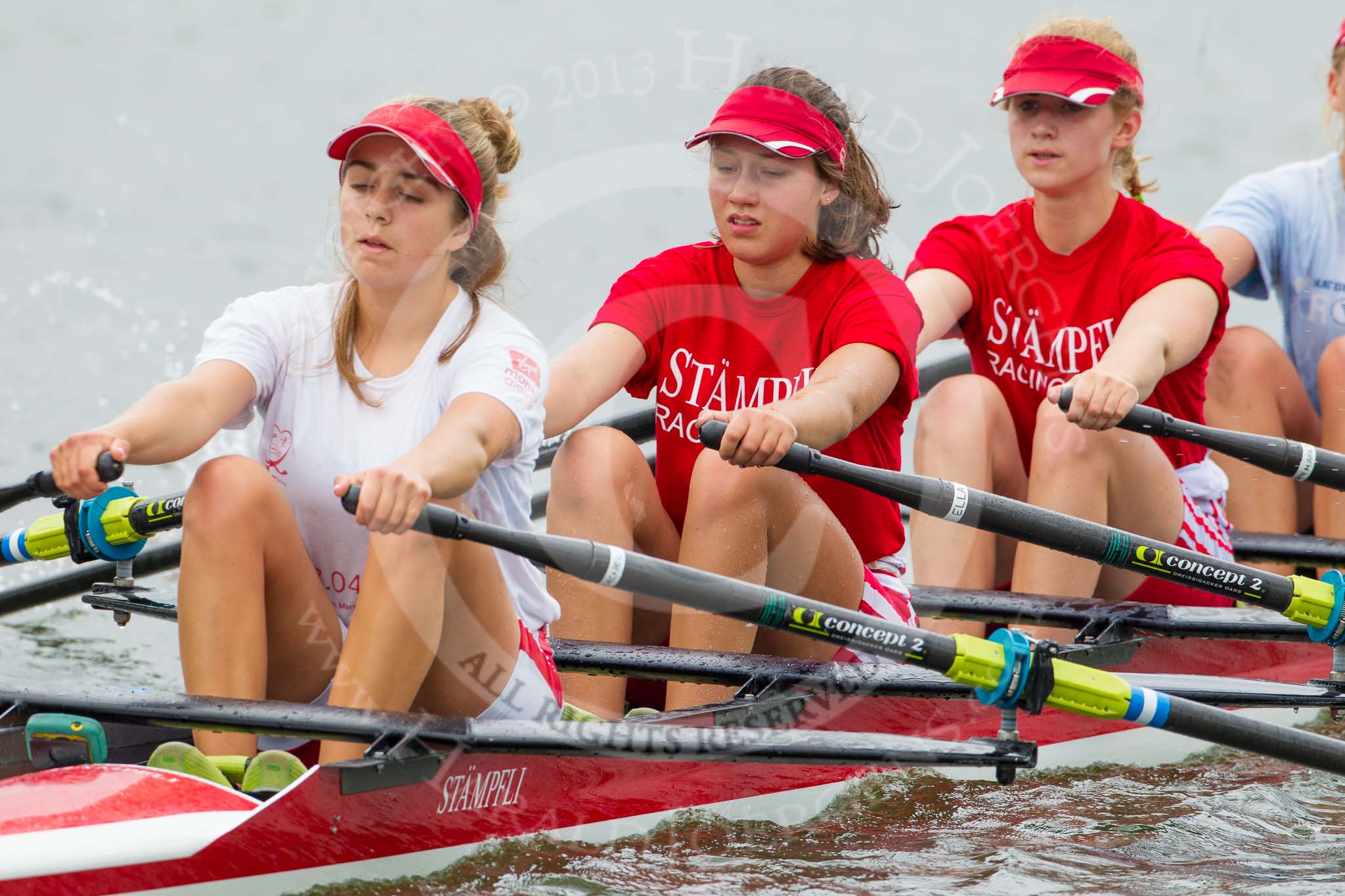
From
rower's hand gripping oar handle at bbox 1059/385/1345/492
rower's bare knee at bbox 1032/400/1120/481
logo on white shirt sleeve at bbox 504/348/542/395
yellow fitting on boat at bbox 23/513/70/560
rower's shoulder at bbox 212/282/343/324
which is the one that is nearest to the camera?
logo on white shirt sleeve at bbox 504/348/542/395

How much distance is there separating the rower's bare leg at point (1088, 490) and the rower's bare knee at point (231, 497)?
1.46 meters

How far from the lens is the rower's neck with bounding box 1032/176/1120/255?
306cm


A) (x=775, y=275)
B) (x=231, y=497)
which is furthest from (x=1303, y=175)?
(x=231, y=497)

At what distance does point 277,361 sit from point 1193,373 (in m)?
1.80

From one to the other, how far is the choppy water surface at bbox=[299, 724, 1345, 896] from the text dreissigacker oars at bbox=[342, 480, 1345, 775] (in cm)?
30

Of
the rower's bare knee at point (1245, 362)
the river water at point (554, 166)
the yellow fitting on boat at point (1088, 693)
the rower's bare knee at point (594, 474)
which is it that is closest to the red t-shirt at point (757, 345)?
the rower's bare knee at point (594, 474)

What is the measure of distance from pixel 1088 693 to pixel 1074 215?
1216 millimetres

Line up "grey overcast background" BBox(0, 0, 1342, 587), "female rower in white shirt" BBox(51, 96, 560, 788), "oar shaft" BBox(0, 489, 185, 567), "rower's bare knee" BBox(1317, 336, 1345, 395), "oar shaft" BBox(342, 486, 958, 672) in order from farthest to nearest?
"grey overcast background" BBox(0, 0, 1342, 587) → "rower's bare knee" BBox(1317, 336, 1345, 395) → "oar shaft" BBox(0, 489, 185, 567) → "female rower in white shirt" BBox(51, 96, 560, 788) → "oar shaft" BBox(342, 486, 958, 672)

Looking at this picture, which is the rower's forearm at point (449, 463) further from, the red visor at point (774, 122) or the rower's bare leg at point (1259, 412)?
the rower's bare leg at point (1259, 412)

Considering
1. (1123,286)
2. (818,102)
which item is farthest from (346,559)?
(1123,286)

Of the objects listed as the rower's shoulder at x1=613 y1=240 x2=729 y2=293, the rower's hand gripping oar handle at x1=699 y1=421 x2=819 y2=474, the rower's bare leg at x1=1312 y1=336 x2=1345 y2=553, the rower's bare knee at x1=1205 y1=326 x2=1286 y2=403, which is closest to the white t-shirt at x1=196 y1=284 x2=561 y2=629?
the rower's hand gripping oar handle at x1=699 y1=421 x2=819 y2=474

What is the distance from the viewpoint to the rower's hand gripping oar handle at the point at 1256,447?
272cm

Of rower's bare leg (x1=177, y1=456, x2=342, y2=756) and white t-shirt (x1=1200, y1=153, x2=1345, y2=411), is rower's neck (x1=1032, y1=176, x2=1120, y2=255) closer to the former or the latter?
white t-shirt (x1=1200, y1=153, x2=1345, y2=411)

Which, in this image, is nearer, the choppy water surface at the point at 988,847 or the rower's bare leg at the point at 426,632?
the rower's bare leg at the point at 426,632
